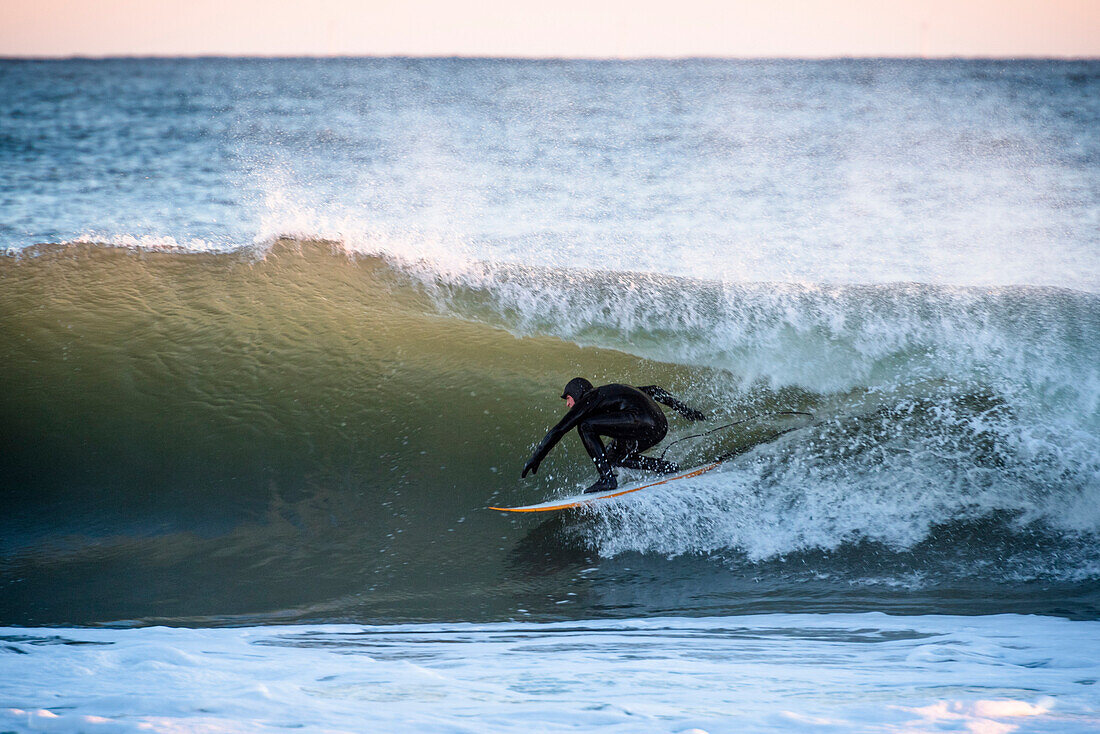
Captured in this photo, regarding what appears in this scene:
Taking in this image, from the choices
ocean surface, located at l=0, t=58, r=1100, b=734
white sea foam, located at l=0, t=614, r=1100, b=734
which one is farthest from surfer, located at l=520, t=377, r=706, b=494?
white sea foam, located at l=0, t=614, r=1100, b=734

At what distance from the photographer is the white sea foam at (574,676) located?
2482 mm

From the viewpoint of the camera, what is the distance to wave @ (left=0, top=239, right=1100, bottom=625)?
191 inches

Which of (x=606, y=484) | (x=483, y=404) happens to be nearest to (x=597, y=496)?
(x=606, y=484)

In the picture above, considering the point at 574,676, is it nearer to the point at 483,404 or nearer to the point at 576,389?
the point at 576,389

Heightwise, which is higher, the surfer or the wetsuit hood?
the wetsuit hood

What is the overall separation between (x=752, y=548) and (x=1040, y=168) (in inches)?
692

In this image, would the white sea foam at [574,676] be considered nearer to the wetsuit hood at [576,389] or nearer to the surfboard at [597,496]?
the surfboard at [597,496]

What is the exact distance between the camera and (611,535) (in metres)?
4.84

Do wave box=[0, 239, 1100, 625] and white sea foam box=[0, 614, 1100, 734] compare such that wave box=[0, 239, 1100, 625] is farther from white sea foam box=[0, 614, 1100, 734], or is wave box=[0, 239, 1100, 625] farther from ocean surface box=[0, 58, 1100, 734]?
white sea foam box=[0, 614, 1100, 734]

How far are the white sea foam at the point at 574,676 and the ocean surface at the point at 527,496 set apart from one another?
0.02 meters

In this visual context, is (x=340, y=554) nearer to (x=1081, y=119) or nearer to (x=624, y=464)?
(x=624, y=464)

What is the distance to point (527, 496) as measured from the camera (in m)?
5.25

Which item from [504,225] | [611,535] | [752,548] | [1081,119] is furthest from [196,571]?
[1081,119]

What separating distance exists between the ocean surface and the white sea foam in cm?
2
